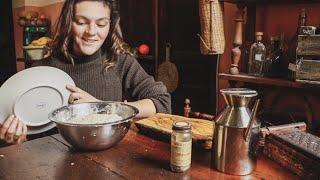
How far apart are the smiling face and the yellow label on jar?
952 mm

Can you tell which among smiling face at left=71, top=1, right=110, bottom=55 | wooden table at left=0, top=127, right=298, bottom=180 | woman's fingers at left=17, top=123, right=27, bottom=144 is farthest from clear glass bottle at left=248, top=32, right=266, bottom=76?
woman's fingers at left=17, top=123, right=27, bottom=144

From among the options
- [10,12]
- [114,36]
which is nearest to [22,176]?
[114,36]

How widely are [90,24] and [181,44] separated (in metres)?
1.55

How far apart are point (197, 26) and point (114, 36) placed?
4.11 ft

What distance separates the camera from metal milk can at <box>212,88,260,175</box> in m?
0.91

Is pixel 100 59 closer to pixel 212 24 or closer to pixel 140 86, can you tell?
pixel 140 86

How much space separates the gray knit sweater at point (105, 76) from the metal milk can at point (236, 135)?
888 mm

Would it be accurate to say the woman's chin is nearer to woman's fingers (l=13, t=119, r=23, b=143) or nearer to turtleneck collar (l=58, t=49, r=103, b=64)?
turtleneck collar (l=58, t=49, r=103, b=64)

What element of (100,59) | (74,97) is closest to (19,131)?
(74,97)

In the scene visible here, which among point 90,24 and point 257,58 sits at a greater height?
point 90,24

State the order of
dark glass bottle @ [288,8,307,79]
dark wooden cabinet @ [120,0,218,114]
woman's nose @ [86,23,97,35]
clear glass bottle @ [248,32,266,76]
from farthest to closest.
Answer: dark wooden cabinet @ [120,0,218,114], clear glass bottle @ [248,32,266,76], dark glass bottle @ [288,8,307,79], woman's nose @ [86,23,97,35]

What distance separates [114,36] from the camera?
1.91 metres

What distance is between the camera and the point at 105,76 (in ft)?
6.22

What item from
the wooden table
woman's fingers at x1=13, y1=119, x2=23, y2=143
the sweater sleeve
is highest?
the sweater sleeve
